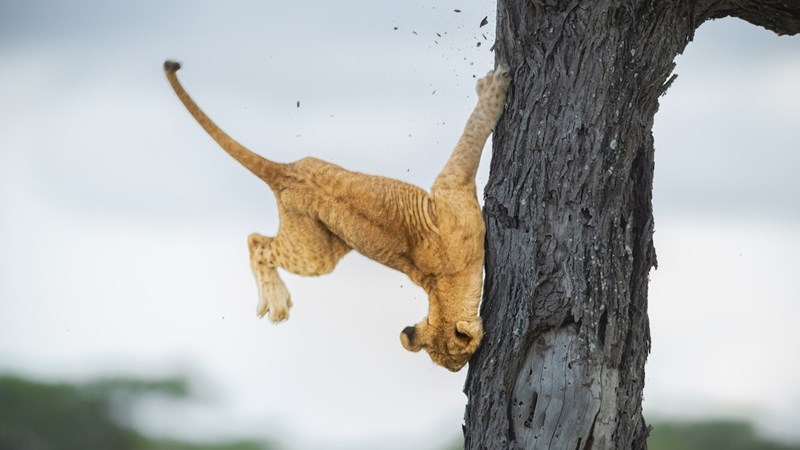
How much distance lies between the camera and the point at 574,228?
5.85 m

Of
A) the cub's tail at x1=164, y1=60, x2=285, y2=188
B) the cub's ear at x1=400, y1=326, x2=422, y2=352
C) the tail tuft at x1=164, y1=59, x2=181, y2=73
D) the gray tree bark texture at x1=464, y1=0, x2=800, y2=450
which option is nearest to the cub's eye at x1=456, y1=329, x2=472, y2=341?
the gray tree bark texture at x1=464, y1=0, x2=800, y2=450

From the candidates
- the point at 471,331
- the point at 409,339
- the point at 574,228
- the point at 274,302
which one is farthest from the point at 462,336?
the point at 274,302

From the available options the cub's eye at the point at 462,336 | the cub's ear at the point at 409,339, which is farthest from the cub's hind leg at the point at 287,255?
the cub's eye at the point at 462,336

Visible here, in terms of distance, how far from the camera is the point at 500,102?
6121mm

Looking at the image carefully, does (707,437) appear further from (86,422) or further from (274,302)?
(274,302)

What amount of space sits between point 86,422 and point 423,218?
15080mm

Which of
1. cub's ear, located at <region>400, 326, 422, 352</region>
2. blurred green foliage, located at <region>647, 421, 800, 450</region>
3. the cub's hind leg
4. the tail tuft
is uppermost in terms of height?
blurred green foliage, located at <region>647, 421, 800, 450</region>

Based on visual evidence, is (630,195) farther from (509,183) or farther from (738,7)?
(738,7)

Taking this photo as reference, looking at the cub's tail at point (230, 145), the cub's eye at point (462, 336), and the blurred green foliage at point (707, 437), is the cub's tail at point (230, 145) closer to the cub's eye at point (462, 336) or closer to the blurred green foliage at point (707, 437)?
the cub's eye at point (462, 336)

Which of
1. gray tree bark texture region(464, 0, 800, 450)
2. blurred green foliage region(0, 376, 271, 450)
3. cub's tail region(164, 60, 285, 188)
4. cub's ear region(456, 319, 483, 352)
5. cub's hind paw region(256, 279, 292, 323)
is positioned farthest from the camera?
blurred green foliage region(0, 376, 271, 450)

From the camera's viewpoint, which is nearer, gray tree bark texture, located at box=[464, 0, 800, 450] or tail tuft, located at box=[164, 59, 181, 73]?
gray tree bark texture, located at box=[464, 0, 800, 450]

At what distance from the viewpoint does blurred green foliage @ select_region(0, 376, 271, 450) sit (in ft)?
62.1

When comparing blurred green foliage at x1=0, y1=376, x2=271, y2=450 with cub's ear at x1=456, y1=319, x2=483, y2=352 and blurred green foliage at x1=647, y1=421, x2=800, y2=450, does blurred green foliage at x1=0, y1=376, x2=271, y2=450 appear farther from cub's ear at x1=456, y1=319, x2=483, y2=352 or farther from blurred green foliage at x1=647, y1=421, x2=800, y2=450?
cub's ear at x1=456, y1=319, x2=483, y2=352

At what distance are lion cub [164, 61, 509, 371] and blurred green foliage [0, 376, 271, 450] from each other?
13.2m
